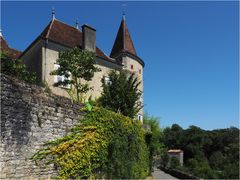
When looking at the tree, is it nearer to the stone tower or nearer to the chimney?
the chimney

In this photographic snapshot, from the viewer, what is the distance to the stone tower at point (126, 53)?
2762 cm

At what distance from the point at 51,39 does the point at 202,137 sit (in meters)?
44.0

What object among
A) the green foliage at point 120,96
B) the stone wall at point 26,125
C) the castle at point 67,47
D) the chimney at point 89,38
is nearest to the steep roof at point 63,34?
the castle at point 67,47

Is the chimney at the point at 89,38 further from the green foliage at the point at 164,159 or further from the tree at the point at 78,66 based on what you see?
the green foliage at the point at 164,159

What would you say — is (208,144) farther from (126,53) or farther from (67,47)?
(67,47)

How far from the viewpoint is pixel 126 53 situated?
2766cm

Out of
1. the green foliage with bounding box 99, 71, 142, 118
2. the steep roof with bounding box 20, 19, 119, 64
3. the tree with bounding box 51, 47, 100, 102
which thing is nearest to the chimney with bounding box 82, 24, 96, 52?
the steep roof with bounding box 20, 19, 119, 64

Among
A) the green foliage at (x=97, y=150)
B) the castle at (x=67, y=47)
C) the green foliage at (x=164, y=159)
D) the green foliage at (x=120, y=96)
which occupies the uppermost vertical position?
the castle at (x=67, y=47)

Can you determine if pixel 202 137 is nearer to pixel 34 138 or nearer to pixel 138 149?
pixel 138 149

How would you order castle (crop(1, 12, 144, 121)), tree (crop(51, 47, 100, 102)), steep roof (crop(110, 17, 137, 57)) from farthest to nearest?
steep roof (crop(110, 17, 137, 57)) < castle (crop(1, 12, 144, 121)) < tree (crop(51, 47, 100, 102))

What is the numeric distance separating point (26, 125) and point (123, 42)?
856 inches

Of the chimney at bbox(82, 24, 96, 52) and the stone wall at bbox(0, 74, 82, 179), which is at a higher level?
the chimney at bbox(82, 24, 96, 52)

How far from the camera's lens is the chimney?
24.2 meters

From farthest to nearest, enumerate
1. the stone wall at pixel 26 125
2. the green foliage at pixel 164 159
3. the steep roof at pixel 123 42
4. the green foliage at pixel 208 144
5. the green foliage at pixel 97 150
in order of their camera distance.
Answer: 1. the green foliage at pixel 208 144
2. the green foliage at pixel 164 159
3. the steep roof at pixel 123 42
4. the green foliage at pixel 97 150
5. the stone wall at pixel 26 125
